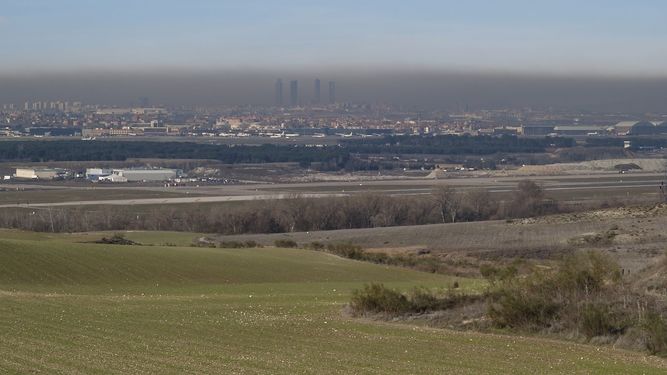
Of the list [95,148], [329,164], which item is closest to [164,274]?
[329,164]

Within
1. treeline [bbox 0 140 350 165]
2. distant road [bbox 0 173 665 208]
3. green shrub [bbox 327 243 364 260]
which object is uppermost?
green shrub [bbox 327 243 364 260]

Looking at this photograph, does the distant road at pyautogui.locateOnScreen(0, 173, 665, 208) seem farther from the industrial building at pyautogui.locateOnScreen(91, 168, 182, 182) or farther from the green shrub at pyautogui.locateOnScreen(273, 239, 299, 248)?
the green shrub at pyautogui.locateOnScreen(273, 239, 299, 248)

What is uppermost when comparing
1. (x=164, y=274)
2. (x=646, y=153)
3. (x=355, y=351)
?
(x=355, y=351)

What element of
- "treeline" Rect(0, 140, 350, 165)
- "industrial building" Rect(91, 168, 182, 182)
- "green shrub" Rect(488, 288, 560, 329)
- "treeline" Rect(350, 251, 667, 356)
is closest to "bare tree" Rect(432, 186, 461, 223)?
"industrial building" Rect(91, 168, 182, 182)

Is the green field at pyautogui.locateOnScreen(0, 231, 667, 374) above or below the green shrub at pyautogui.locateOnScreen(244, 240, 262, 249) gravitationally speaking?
above

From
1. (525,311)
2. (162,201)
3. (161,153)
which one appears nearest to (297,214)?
(162,201)

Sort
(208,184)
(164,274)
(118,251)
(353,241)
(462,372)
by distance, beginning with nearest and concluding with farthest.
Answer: (462,372) < (164,274) < (118,251) < (353,241) < (208,184)

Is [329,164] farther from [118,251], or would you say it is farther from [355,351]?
[355,351]
